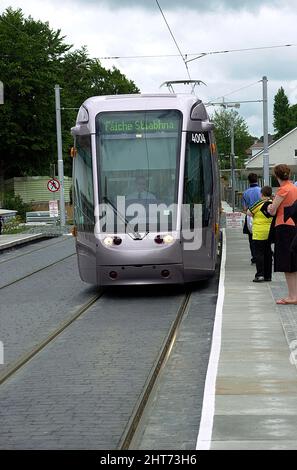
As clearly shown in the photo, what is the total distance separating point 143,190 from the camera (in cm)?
1373

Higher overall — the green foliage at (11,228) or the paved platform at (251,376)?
the paved platform at (251,376)

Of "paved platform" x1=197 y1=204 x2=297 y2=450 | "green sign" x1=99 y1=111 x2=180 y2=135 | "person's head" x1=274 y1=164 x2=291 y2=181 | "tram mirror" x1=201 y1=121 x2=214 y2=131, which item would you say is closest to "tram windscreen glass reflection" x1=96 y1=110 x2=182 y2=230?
"green sign" x1=99 y1=111 x2=180 y2=135

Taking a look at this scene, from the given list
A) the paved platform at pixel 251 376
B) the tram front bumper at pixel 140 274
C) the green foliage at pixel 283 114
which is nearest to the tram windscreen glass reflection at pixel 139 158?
the tram front bumper at pixel 140 274

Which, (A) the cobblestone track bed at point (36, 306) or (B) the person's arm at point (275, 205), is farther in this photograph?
(B) the person's arm at point (275, 205)

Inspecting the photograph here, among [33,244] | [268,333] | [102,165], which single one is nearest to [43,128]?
[33,244]

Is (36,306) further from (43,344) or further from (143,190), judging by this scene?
(43,344)

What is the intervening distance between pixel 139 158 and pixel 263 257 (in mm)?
2578

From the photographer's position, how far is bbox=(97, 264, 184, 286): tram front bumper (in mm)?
13375

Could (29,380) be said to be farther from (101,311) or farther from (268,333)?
(101,311)

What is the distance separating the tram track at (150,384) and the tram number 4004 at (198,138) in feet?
10.1

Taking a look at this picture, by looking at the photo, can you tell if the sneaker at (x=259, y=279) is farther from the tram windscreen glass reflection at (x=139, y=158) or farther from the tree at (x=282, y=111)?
the tree at (x=282, y=111)

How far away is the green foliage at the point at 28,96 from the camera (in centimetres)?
5562

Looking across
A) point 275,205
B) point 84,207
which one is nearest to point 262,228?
point 275,205

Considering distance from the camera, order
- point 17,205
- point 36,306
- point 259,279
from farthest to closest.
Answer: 1. point 17,205
2. point 259,279
3. point 36,306
